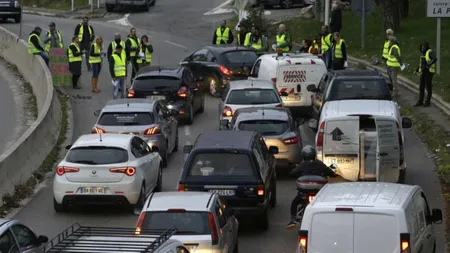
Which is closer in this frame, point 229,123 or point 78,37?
point 229,123

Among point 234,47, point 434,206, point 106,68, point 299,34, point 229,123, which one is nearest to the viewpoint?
point 434,206

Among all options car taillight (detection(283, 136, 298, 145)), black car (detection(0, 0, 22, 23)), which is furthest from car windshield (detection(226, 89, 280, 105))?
black car (detection(0, 0, 22, 23))

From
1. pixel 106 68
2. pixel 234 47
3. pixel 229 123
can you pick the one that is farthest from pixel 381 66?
pixel 229 123

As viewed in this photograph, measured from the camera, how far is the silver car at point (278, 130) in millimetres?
24094

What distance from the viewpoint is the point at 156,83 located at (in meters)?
30.0

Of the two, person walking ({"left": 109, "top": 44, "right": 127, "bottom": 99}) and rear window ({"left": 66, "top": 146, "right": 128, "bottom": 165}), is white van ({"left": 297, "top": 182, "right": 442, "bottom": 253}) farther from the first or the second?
person walking ({"left": 109, "top": 44, "right": 127, "bottom": 99})

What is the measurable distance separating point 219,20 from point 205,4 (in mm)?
7325

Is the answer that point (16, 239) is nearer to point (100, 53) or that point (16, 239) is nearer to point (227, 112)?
point (227, 112)

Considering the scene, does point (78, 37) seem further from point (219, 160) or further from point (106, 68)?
point (219, 160)

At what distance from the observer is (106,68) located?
41.0 m

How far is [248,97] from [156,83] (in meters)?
2.97

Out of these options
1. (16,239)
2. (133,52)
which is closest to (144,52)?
(133,52)

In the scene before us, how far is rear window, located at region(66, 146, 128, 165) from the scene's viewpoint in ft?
68.0

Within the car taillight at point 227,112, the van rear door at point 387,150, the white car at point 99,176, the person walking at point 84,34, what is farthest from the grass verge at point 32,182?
the person walking at point 84,34
